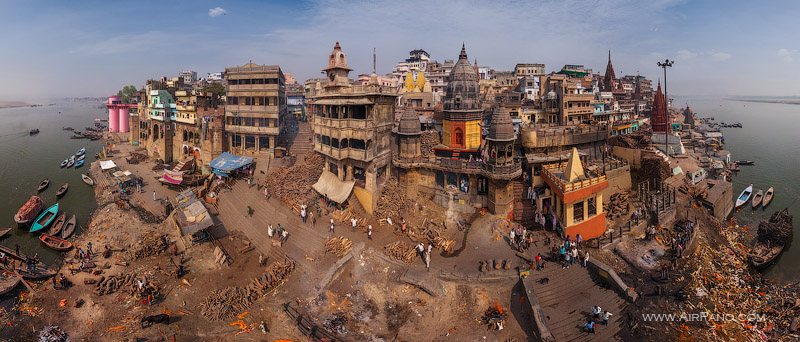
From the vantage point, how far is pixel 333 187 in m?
33.0

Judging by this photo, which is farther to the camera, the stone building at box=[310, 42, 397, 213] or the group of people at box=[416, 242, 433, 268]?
the stone building at box=[310, 42, 397, 213]

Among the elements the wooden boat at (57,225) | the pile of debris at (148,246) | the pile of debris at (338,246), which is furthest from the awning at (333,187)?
the wooden boat at (57,225)

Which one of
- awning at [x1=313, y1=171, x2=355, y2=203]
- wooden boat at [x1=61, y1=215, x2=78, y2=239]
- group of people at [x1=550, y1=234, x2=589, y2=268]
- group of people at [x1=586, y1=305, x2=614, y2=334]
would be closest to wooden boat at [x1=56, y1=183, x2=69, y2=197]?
wooden boat at [x1=61, y1=215, x2=78, y2=239]

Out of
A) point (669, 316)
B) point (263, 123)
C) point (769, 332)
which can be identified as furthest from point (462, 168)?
point (263, 123)

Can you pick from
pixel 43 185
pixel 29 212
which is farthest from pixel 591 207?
pixel 43 185

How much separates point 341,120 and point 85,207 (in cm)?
3231

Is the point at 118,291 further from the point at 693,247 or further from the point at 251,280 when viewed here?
the point at 693,247

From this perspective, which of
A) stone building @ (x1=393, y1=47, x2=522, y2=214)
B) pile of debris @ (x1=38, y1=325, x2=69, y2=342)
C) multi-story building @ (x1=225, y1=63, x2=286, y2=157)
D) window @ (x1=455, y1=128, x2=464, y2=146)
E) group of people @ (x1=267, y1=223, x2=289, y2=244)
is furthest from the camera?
multi-story building @ (x1=225, y1=63, x2=286, y2=157)

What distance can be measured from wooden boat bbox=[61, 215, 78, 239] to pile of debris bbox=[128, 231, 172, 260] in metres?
10.2

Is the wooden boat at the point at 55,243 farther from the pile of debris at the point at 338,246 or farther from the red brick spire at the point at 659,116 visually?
the red brick spire at the point at 659,116

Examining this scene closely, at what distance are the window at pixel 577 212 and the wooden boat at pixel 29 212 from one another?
49.1m

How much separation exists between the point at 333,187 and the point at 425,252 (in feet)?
36.7

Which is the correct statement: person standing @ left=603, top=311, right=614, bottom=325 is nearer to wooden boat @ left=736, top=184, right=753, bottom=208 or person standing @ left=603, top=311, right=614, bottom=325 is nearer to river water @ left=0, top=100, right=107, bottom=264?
wooden boat @ left=736, top=184, right=753, bottom=208

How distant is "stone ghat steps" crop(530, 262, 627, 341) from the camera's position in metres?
19.6
